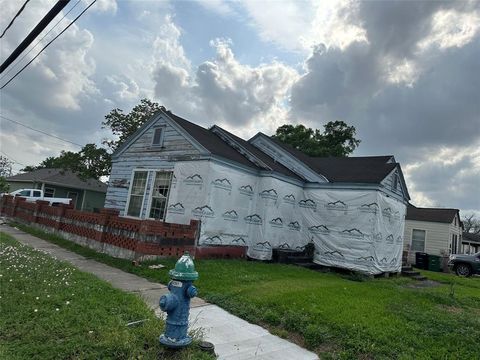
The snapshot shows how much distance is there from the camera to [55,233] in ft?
44.8

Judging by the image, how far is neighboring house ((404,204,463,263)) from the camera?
25.8 m

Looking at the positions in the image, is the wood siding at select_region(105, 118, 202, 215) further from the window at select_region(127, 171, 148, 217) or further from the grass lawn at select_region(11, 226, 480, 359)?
the grass lawn at select_region(11, 226, 480, 359)

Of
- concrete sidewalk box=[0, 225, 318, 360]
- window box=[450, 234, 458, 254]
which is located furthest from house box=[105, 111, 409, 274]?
window box=[450, 234, 458, 254]

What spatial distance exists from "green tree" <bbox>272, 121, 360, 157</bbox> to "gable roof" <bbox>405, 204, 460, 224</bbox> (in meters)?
8.13

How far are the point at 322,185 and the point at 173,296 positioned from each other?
37.2 feet

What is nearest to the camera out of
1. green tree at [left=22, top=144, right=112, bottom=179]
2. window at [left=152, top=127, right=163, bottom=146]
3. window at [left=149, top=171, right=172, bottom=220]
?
window at [left=149, top=171, right=172, bottom=220]

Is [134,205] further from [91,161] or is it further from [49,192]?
[49,192]

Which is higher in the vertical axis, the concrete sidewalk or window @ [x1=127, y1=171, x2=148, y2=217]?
window @ [x1=127, y1=171, x2=148, y2=217]

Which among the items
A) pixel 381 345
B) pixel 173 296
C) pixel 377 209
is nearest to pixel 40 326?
pixel 173 296

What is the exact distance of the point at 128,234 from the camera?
32.5 ft

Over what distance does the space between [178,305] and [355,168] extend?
511 inches

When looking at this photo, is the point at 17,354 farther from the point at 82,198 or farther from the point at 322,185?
the point at 82,198

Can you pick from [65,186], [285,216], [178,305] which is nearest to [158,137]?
[285,216]

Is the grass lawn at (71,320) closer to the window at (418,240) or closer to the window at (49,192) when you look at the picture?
the window at (418,240)
